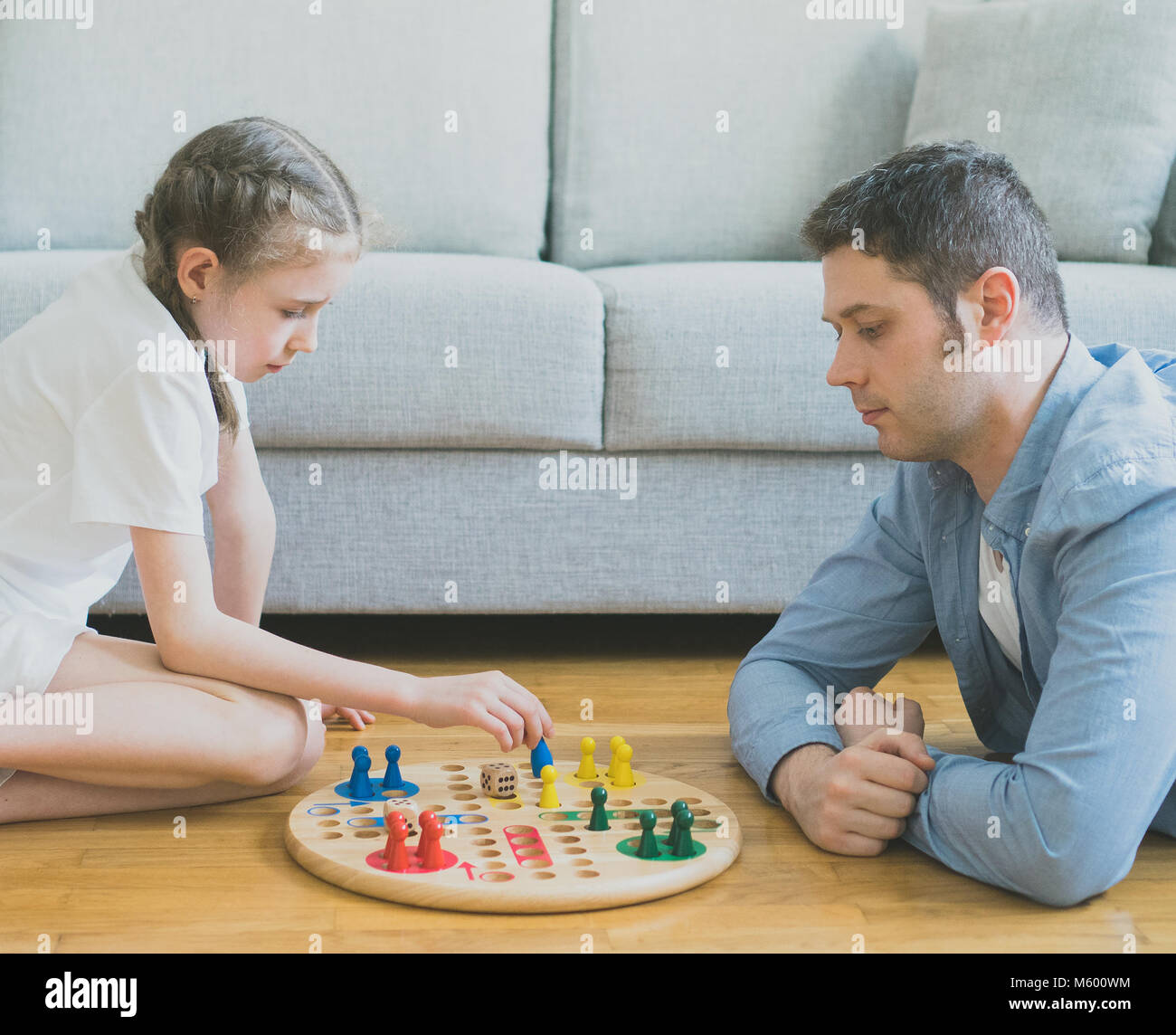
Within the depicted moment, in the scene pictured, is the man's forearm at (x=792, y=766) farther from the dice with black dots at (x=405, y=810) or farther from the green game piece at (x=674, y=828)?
the dice with black dots at (x=405, y=810)

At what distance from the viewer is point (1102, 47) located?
2.11 m

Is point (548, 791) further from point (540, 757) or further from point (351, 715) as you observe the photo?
point (351, 715)

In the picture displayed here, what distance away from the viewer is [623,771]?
130 centimetres

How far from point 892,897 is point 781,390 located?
0.83 m

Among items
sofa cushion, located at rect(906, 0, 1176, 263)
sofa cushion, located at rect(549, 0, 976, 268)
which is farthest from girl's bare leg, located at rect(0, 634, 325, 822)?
sofa cushion, located at rect(906, 0, 1176, 263)

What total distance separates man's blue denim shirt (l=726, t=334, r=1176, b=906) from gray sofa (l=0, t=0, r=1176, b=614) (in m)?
0.44

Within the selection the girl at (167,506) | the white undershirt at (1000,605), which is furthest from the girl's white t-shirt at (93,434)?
the white undershirt at (1000,605)

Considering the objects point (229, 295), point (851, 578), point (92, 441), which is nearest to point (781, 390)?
point (851, 578)

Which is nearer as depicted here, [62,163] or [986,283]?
[986,283]

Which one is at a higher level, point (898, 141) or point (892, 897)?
point (898, 141)

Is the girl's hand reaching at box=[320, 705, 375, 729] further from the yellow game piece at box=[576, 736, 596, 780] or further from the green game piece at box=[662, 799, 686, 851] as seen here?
the green game piece at box=[662, 799, 686, 851]

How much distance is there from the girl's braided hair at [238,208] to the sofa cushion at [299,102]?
0.82 metres

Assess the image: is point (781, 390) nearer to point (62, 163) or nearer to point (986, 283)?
point (986, 283)
